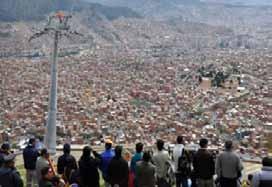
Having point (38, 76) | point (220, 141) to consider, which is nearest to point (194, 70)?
point (38, 76)

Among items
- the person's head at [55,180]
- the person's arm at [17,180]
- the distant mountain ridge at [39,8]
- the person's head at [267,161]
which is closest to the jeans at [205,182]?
the person's head at [267,161]

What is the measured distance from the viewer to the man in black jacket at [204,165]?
8.78 meters

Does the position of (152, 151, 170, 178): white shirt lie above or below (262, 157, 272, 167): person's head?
below

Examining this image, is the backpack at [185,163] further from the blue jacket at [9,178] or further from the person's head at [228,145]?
the blue jacket at [9,178]

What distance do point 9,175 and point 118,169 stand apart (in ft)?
4.64

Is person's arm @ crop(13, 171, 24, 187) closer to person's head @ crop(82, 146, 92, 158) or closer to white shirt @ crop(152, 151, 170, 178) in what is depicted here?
person's head @ crop(82, 146, 92, 158)

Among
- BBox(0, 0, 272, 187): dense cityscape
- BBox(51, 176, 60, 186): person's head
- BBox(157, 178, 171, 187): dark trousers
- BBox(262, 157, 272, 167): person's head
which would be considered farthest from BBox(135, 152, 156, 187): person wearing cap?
BBox(262, 157, 272, 167): person's head

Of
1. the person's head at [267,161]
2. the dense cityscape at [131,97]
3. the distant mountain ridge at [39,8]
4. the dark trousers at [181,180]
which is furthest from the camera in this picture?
the distant mountain ridge at [39,8]

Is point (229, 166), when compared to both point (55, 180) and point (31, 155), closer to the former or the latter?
point (55, 180)

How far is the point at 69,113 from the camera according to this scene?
139 feet

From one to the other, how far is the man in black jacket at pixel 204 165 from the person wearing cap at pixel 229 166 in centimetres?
22

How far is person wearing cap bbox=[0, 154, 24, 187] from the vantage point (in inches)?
306

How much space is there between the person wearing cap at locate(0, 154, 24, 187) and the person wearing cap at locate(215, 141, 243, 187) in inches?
96.0

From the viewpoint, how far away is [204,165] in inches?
347
